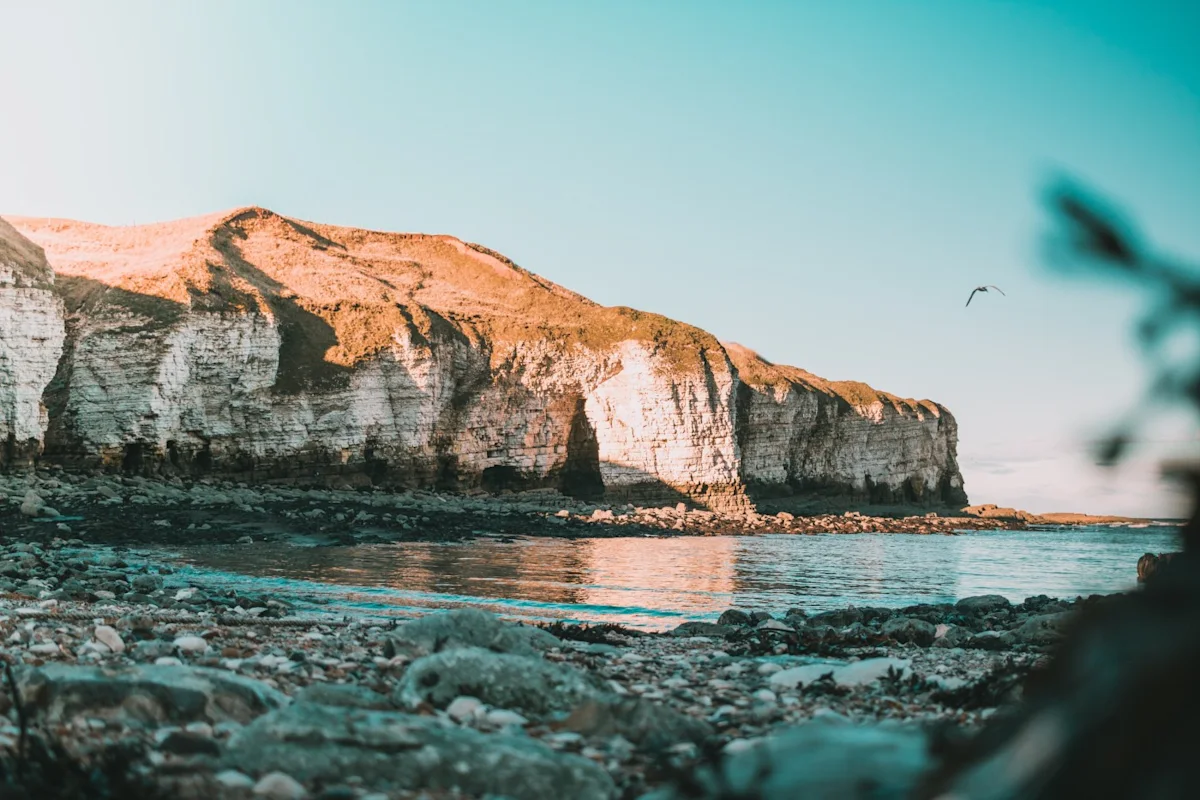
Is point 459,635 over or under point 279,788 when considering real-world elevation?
under

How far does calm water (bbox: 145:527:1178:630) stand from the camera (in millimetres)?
14289

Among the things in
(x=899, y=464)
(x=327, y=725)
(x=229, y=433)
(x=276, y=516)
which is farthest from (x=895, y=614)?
(x=899, y=464)

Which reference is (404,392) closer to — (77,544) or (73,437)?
(73,437)

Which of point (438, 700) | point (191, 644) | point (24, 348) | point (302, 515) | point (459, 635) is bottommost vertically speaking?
point (302, 515)

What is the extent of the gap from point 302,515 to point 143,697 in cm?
2864

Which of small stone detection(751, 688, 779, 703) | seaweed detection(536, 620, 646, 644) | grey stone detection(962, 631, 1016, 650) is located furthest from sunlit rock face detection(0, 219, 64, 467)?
small stone detection(751, 688, 779, 703)

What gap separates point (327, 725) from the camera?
3441 millimetres

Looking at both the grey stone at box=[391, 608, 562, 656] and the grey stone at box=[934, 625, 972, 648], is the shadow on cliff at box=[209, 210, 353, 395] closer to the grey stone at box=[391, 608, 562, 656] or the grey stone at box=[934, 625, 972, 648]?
the grey stone at box=[934, 625, 972, 648]

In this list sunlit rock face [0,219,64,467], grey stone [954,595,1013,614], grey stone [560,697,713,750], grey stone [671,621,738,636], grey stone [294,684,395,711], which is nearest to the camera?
grey stone [560,697,713,750]

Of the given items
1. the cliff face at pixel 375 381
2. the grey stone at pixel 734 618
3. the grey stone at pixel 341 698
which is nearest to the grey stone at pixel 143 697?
the grey stone at pixel 341 698

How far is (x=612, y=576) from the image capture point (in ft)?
63.8

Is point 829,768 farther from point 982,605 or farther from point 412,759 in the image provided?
point 982,605

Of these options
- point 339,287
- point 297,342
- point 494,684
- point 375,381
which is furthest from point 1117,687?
point 339,287

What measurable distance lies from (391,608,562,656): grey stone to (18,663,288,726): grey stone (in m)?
2.32
